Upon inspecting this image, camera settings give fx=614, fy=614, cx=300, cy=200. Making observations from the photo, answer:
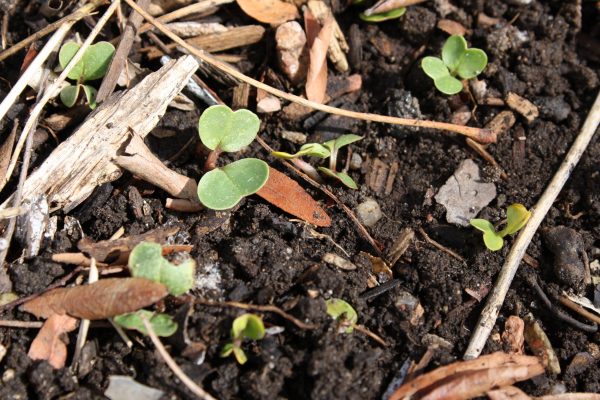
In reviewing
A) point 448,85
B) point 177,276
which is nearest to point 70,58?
point 177,276

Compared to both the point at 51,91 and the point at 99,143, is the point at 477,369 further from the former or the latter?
the point at 51,91

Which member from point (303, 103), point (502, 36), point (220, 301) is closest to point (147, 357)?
point (220, 301)

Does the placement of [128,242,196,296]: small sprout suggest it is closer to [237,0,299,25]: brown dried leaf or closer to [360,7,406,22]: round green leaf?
[237,0,299,25]: brown dried leaf

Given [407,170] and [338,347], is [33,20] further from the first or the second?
[338,347]

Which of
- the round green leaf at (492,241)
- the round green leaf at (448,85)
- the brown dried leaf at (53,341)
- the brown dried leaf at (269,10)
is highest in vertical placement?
the brown dried leaf at (269,10)

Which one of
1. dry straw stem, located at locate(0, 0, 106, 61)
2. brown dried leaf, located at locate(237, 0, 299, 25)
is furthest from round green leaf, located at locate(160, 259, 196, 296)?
brown dried leaf, located at locate(237, 0, 299, 25)

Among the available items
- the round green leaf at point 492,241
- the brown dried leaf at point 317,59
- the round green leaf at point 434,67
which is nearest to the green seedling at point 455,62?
the round green leaf at point 434,67

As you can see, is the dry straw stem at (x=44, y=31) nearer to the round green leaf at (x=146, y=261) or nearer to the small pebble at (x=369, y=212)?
the round green leaf at (x=146, y=261)
